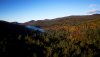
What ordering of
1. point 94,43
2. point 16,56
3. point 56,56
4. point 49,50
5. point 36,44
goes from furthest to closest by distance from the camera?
point 94,43, point 36,44, point 49,50, point 56,56, point 16,56

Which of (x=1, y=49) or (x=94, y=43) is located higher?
(x=1, y=49)

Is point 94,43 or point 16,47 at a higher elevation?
point 16,47

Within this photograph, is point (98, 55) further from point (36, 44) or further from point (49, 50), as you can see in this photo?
point (36, 44)

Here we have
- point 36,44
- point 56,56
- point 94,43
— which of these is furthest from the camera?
point 94,43

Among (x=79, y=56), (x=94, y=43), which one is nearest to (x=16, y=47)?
(x=79, y=56)

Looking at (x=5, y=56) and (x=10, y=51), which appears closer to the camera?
(x=5, y=56)

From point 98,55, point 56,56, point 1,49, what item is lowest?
point 98,55

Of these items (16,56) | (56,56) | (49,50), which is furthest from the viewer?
(49,50)

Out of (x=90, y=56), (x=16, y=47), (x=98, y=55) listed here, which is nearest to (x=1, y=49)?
(x=16, y=47)

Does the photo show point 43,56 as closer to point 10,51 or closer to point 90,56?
point 10,51
